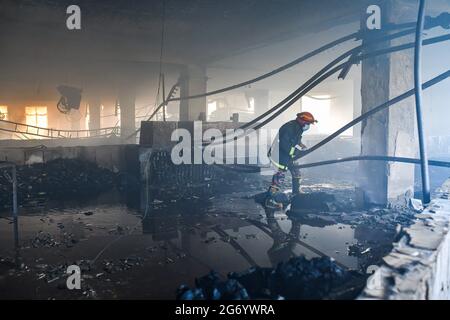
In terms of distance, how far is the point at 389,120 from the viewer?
6430mm

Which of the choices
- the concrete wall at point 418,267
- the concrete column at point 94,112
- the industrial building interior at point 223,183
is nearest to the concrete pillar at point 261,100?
the industrial building interior at point 223,183

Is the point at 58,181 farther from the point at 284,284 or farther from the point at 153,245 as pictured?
the point at 284,284

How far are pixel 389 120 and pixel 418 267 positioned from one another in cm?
455

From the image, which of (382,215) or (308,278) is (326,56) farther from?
(308,278)

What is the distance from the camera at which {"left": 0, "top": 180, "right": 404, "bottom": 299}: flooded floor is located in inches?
138

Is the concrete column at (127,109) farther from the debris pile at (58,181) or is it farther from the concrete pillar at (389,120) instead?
the concrete pillar at (389,120)

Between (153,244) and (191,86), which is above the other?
(191,86)

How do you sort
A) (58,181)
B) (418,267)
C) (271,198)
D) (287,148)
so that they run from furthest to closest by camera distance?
(58,181) → (271,198) → (287,148) → (418,267)

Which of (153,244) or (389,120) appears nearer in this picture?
(153,244)

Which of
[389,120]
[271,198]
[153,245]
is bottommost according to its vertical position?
[153,245]

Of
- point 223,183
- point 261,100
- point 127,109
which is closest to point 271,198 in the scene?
point 223,183

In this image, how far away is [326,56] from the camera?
1344 centimetres

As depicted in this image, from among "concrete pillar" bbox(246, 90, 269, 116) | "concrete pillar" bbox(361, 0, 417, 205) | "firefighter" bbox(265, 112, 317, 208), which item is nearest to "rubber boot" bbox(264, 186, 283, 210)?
"firefighter" bbox(265, 112, 317, 208)
